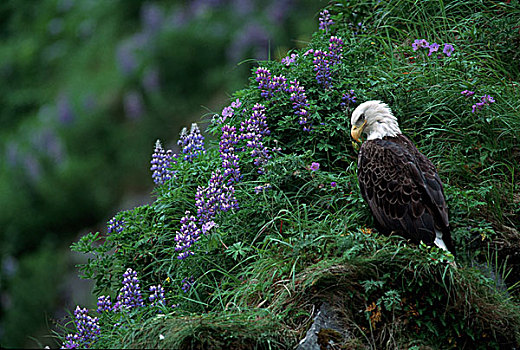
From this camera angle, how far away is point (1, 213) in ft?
25.0

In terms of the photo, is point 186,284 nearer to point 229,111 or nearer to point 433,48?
point 229,111

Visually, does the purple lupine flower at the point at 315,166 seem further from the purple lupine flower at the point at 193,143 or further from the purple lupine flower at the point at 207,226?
the purple lupine flower at the point at 193,143

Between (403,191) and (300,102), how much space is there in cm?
120

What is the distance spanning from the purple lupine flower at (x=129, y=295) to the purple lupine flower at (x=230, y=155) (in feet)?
3.05

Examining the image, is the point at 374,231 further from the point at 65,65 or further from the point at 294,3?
the point at 65,65

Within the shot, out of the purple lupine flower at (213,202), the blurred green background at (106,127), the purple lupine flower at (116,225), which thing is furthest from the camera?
the blurred green background at (106,127)

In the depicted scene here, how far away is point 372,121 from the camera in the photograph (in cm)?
433

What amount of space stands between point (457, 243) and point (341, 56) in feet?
6.19

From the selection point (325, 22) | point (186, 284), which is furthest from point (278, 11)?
point (186, 284)

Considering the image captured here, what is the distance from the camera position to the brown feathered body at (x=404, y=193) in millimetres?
3807

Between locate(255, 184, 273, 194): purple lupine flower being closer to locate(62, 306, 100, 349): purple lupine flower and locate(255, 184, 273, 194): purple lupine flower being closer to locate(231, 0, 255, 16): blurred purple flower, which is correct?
locate(62, 306, 100, 349): purple lupine flower

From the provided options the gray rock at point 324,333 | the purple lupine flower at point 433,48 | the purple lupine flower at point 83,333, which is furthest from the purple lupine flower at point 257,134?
the purple lupine flower at point 433,48

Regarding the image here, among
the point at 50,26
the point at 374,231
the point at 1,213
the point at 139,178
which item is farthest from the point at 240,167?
the point at 50,26

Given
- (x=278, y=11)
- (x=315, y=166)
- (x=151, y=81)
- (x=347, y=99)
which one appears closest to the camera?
(x=315, y=166)
